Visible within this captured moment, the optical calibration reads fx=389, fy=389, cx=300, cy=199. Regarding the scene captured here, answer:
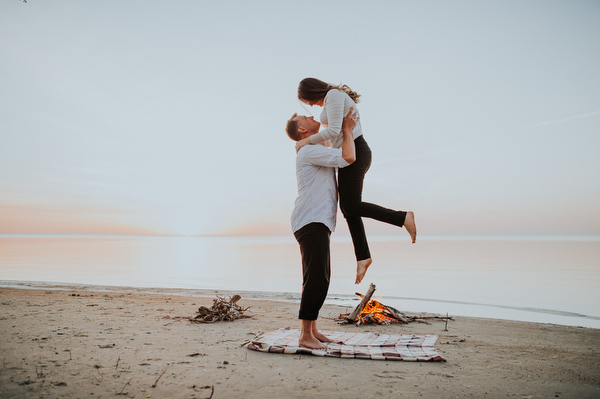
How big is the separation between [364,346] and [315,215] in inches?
55.7

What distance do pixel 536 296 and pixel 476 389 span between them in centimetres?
1039

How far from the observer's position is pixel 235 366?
3188 millimetres

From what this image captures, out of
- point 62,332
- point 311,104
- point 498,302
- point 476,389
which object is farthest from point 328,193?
point 498,302

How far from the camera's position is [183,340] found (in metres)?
4.16

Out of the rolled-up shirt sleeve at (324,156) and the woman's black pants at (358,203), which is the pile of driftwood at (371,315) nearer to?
the woman's black pants at (358,203)

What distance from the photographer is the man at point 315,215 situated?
145 inches

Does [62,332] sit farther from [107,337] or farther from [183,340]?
[183,340]

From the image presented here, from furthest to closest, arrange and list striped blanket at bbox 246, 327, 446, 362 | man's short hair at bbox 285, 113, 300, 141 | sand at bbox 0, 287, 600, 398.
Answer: man's short hair at bbox 285, 113, 300, 141 → striped blanket at bbox 246, 327, 446, 362 → sand at bbox 0, 287, 600, 398

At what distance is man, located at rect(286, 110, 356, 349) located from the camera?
369 centimetres

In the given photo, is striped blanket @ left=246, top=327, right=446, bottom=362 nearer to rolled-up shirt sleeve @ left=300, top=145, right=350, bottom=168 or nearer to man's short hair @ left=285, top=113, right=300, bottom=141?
rolled-up shirt sleeve @ left=300, top=145, right=350, bottom=168

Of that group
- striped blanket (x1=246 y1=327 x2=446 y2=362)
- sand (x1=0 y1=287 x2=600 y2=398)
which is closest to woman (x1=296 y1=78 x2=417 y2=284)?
striped blanket (x1=246 y1=327 x2=446 y2=362)

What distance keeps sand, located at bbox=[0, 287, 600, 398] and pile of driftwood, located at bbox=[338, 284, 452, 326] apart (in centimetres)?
61

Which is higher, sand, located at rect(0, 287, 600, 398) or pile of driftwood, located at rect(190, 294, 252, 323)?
pile of driftwood, located at rect(190, 294, 252, 323)

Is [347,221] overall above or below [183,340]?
above
